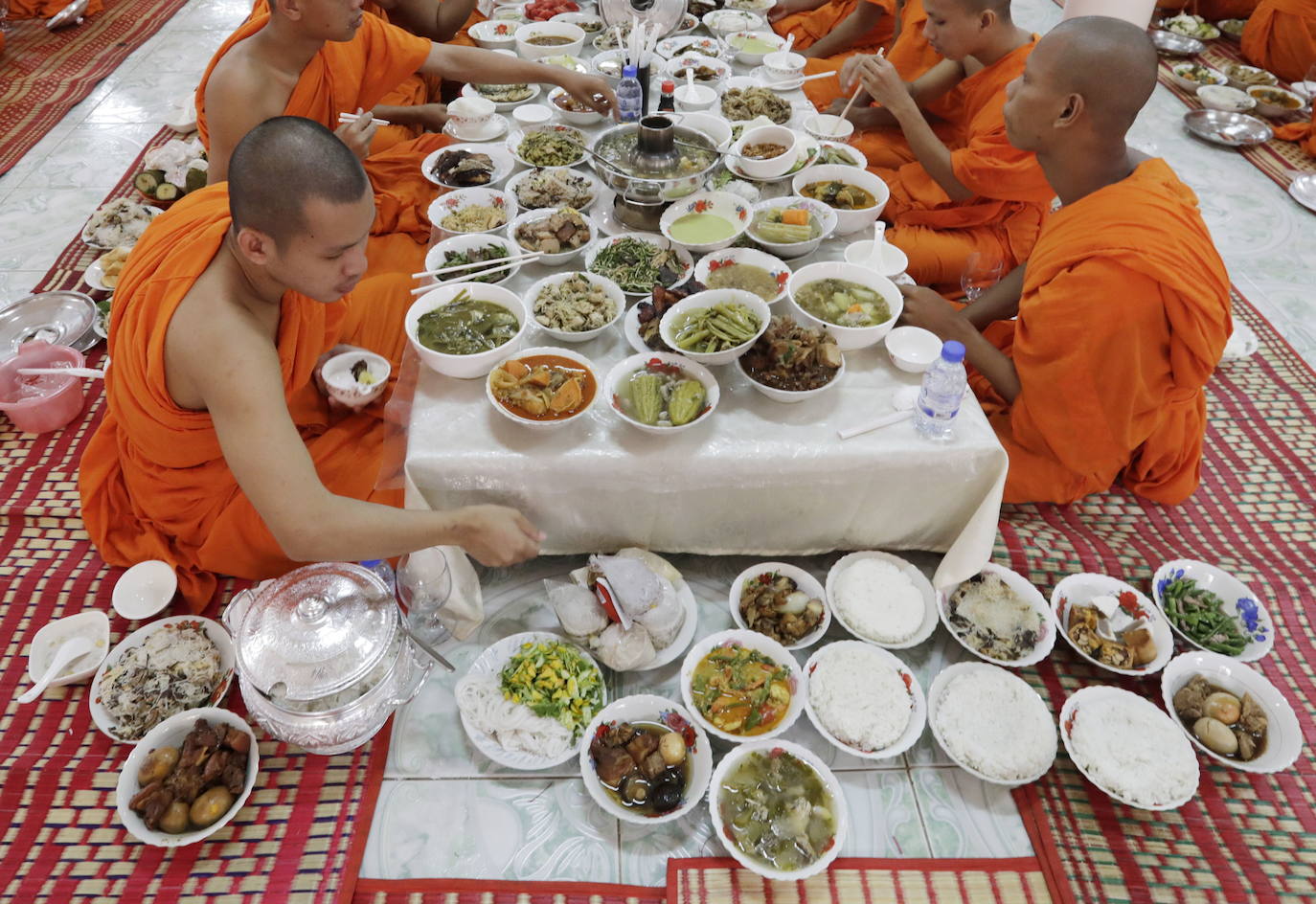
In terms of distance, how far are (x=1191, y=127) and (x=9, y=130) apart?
34.7 ft

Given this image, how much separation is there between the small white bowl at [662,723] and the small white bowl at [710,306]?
123cm

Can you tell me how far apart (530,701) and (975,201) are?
3605 millimetres

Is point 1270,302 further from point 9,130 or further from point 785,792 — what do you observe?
point 9,130

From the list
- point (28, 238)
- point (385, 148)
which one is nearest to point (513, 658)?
point (385, 148)

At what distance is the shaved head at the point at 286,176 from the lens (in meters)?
2.20

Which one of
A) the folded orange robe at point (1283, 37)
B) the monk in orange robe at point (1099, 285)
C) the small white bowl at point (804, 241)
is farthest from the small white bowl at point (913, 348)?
the folded orange robe at point (1283, 37)

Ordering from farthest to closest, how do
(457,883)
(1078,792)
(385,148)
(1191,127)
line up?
1. (1191,127)
2. (385,148)
3. (1078,792)
4. (457,883)

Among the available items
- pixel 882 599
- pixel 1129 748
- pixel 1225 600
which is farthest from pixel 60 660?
pixel 1225 600

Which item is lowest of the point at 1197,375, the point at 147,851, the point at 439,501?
the point at 147,851

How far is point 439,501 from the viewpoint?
2.63 m

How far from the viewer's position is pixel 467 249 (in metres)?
3.27

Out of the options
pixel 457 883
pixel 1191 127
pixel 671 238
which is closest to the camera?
pixel 457 883

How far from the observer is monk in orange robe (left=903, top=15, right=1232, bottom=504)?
110 inches

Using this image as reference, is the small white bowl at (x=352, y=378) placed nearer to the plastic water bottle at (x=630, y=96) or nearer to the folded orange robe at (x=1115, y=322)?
the plastic water bottle at (x=630, y=96)
